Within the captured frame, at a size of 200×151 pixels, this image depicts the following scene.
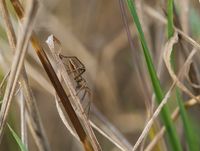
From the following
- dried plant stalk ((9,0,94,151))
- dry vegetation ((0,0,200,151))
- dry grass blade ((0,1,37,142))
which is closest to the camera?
dry grass blade ((0,1,37,142))

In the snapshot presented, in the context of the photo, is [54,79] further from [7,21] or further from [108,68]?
[108,68]

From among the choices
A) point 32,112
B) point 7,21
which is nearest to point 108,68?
point 32,112

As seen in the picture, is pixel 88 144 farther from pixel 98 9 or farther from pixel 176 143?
pixel 98 9

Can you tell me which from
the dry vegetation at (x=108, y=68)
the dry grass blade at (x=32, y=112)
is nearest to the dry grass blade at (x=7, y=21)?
the dry grass blade at (x=32, y=112)

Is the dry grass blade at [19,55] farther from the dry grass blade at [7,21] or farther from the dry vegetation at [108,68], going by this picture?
the dry vegetation at [108,68]

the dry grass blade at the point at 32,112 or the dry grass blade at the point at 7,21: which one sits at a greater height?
the dry grass blade at the point at 7,21

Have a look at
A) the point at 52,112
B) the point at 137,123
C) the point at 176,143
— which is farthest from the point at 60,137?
the point at 176,143

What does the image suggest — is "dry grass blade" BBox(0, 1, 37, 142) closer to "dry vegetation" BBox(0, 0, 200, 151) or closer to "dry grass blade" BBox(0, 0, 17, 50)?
"dry grass blade" BBox(0, 0, 17, 50)

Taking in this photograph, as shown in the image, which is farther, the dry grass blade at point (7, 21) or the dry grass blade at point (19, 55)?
the dry grass blade at point (7, 21)

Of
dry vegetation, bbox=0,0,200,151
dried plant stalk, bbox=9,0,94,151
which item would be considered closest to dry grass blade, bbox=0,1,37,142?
dried plant stalk, bbox=9,0,94,151

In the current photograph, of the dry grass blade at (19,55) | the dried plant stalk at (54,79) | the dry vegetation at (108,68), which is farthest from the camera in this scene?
the dry vegetation at (108,68)

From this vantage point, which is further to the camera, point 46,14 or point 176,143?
point 46,14
